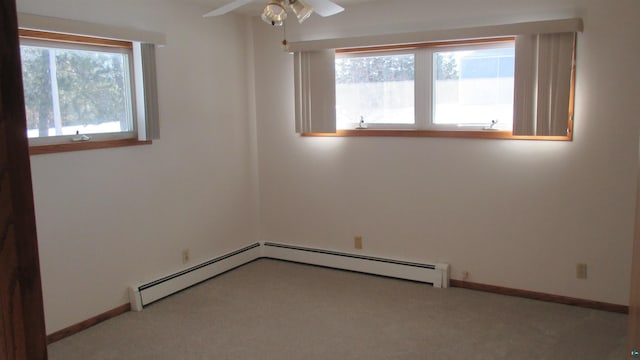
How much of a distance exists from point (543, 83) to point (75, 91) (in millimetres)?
A: 3335

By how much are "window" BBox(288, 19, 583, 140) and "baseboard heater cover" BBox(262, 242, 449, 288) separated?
1129 millimetres

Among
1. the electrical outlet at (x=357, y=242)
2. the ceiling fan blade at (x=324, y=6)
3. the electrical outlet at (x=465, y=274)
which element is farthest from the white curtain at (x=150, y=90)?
the electrical outlet at (x=465, y=274)

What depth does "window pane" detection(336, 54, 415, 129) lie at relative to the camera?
A: 14.8 feet

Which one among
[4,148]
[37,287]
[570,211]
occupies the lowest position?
[570,211]

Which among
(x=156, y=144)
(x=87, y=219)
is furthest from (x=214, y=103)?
(x=87, y=219)

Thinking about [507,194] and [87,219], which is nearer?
[87,219]

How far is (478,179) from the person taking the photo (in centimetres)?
424

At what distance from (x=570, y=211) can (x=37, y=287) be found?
397 cm

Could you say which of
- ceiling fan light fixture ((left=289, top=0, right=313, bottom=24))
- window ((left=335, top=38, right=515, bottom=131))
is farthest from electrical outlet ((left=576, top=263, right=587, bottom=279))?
ceiling fan light fixture ((left=289, top=0, right=313, bottom=24))

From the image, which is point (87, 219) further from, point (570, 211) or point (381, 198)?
point (570, 211)

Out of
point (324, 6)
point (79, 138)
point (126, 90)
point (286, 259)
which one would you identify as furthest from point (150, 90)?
point (286, 259)

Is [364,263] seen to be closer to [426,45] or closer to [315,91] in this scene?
[315,91]

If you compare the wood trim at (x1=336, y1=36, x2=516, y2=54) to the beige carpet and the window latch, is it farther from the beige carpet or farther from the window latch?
the window latch

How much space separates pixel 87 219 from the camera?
3713 mm
